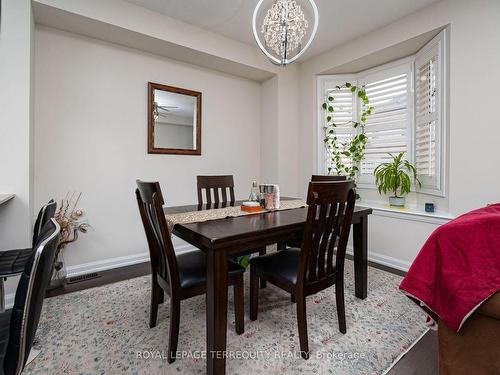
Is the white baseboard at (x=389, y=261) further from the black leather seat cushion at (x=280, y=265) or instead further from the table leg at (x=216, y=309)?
the table leg at (x=216, y=309)

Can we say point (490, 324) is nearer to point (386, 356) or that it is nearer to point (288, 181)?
point (386, 356)

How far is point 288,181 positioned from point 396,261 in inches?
65.8

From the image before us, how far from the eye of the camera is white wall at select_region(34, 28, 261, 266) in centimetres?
247

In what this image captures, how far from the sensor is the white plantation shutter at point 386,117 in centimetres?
309

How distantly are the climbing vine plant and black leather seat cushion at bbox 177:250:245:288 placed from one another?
2.44m

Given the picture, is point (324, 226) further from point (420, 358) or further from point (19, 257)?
point (19, 257)

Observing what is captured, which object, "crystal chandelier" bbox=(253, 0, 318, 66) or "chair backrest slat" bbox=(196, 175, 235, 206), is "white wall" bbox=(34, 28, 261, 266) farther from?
"crystal chandelier" bbox=(253, 0, 318, 66)

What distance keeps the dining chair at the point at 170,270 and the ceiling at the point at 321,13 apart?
6.67ft

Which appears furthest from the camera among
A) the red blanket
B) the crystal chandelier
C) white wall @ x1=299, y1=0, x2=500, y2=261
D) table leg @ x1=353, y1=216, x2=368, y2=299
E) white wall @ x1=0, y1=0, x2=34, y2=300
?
white wall @ x1=299, y1=0, x2=500, y2=261

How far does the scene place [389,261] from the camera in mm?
2898

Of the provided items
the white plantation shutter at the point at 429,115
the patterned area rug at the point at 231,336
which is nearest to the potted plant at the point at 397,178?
the white plantation shutter at the point at 429,115

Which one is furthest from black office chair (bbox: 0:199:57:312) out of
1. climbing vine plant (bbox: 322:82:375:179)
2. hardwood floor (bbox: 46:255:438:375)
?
climbing vine plant (bbox: 322:82:375:179)

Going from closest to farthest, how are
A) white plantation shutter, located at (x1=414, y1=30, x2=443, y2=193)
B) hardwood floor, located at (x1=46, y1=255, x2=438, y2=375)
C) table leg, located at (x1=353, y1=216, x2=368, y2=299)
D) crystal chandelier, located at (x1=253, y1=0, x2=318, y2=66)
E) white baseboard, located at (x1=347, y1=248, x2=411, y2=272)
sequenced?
hardwood floor, located at (x1=46, y1=255, x2=438, y2=375) → crystal chandelier, located at (x1=253, y1=0, x2=318, y2=66) → table leg, located at (x1=353, y1=216, x2=368, y2=299) → white plantation shutter, located at (x1=414, y1=30, x2=443, y2=193) → white baseboard, located at (x1=347, y1=248, x2=411, y2=272)

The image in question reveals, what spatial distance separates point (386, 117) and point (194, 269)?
2942 millimetres
